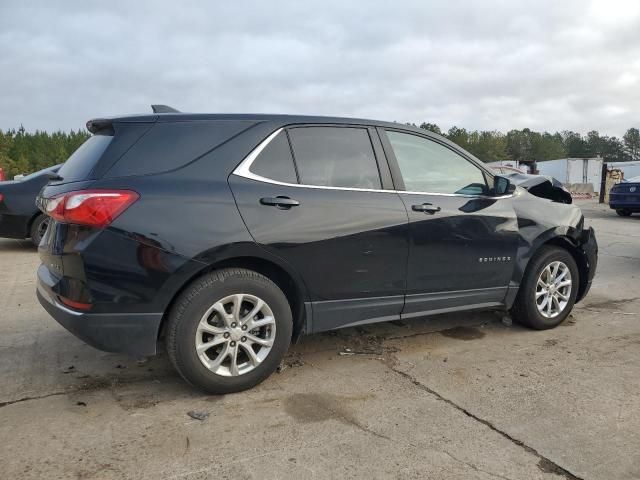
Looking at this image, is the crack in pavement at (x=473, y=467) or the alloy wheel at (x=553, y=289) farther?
the alloy wheel at (x=553, y=289)

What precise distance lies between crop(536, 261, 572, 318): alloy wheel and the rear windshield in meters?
3.64

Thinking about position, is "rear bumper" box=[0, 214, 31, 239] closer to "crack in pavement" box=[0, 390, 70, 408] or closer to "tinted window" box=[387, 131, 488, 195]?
"crack in pavement" box=[0, 390, 70, 408]

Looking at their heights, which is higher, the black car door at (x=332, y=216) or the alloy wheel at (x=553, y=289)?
the black car door at (x=332, y=216)

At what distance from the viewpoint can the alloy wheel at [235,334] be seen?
10.7 feet

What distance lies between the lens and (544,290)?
4762mm

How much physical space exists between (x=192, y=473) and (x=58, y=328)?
2.75 meters

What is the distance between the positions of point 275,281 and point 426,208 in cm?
127

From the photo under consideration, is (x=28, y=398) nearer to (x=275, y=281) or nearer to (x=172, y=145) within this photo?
(x=275, y=281)

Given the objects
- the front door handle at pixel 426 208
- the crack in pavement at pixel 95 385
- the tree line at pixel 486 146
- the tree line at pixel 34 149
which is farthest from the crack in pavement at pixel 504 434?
the tree line at pixel 34 149

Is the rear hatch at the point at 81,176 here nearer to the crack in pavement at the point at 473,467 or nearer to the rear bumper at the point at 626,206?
the crack in pavement at the point at 473,467

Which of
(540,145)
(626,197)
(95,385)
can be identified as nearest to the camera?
(95,385)

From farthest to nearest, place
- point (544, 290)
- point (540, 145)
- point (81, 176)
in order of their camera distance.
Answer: point (540, 145)
point (544, 290)
point (81, 176)

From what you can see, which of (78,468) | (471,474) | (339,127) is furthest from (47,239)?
(471,474)

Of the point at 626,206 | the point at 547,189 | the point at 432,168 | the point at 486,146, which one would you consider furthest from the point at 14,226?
the point at 486,146
